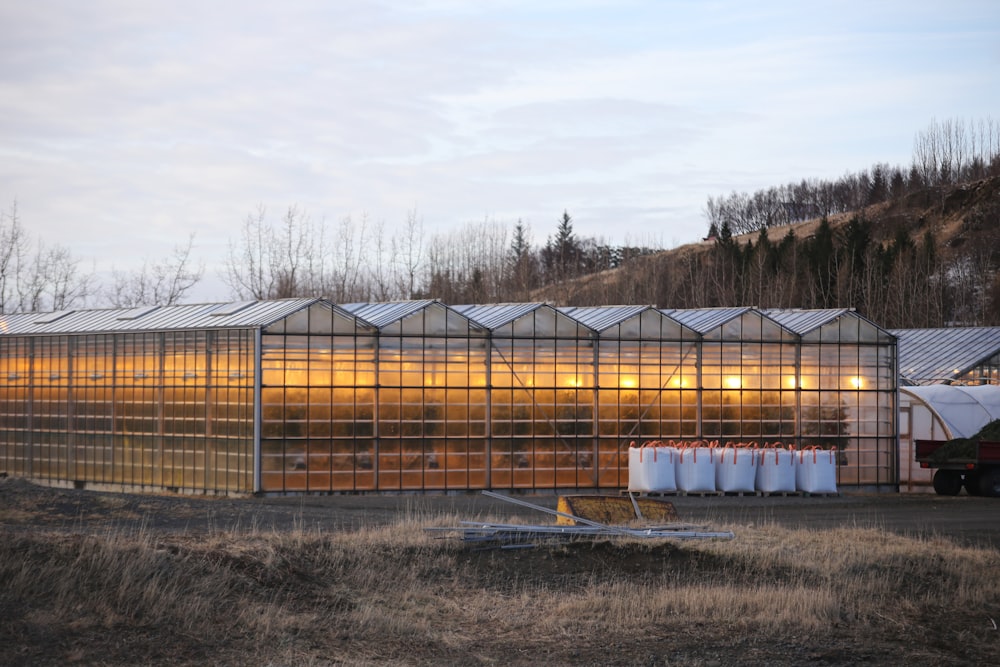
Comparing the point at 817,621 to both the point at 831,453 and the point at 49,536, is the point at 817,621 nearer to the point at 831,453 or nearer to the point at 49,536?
the point at 49,536

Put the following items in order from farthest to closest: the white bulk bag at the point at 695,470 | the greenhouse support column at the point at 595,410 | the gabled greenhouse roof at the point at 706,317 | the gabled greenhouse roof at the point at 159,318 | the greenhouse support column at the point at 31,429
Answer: the greenhouse support column at the point at 31,429, the gabled greenhouse roof at the point at 706,317, the greenhouse support column at the point at 595,410, the white bulk bag at the point at 695,470, the gabled greenhouse roof at the point at 159,318

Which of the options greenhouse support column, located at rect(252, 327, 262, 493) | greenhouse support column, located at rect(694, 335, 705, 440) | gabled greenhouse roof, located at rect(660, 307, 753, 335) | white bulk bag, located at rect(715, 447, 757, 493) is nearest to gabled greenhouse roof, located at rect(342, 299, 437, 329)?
greenhouse support column, located at rect(252, 327, 262, 493)

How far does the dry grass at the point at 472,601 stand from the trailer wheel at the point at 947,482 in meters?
14.1

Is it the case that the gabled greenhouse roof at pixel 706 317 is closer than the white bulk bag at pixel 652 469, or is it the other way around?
A: the white bulk bag at pixel 652 469

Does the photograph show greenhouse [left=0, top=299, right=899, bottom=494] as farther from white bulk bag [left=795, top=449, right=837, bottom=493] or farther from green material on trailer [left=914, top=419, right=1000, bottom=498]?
white bulk bag [left=795, top=449, right=837, bottom=493]

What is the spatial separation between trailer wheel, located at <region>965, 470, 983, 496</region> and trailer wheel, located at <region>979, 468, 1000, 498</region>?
0.16ft

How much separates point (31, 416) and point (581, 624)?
24.8m

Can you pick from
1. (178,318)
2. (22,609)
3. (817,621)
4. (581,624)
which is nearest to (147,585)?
(22,609)

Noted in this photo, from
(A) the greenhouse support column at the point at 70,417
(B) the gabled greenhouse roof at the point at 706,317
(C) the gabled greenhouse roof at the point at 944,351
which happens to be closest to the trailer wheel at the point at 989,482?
(B) the gabled greenhouse roof at the point at 706,317

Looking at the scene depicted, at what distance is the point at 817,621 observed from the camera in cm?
1555

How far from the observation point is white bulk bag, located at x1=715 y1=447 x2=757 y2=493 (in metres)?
31.6

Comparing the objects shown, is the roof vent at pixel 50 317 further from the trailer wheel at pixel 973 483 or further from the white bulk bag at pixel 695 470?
the trailer wheel at pixel 973 483

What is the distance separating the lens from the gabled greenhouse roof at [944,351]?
161ft

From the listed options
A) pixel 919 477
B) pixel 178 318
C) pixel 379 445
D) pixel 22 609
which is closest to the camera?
pixel 22 609
